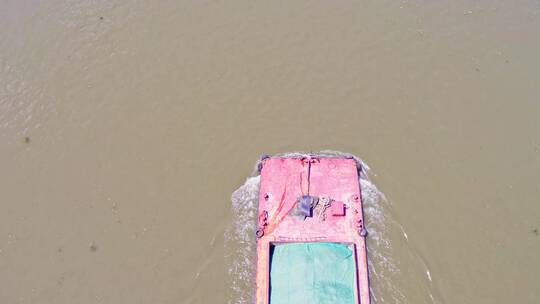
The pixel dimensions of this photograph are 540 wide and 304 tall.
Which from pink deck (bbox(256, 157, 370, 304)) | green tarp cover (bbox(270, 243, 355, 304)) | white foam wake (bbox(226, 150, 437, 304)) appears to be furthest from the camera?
pink deck (bbox(256, 157, 370, 304))

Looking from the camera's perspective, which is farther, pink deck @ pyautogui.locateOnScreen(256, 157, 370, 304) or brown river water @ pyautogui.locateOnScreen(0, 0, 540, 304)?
brown river water @ pyautogui.locateOnScreen(0, 0, 540, 304)

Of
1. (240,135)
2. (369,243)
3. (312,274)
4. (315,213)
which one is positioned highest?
(240,135)

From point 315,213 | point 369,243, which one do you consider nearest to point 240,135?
point 315,213

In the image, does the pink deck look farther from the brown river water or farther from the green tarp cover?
the brown river water

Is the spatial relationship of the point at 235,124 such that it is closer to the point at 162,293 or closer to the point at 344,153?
the point at 344,153

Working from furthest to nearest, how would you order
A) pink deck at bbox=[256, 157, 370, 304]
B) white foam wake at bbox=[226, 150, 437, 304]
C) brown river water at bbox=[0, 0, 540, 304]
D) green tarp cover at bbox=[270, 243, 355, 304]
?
brown river water at bbox=[0, 0, 540, 304]
pink deck at bbox=[256, 157, 370, 304]
white foam wake at bbox=[226, 150, 437, 304]
green tarp cover at bbox=[270, 243, 355, 304]

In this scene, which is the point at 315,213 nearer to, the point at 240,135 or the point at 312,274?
the point at 312,274

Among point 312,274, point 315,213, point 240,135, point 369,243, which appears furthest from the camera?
point 240,135

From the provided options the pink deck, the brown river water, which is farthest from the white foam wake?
the pink deck
